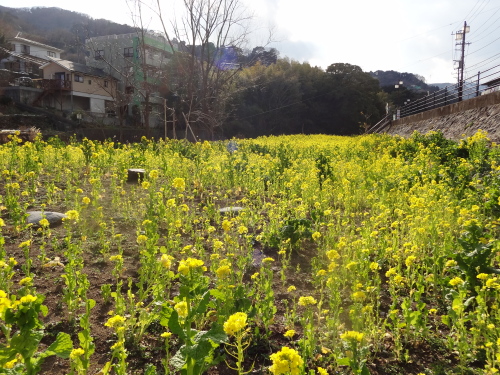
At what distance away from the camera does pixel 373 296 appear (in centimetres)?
293

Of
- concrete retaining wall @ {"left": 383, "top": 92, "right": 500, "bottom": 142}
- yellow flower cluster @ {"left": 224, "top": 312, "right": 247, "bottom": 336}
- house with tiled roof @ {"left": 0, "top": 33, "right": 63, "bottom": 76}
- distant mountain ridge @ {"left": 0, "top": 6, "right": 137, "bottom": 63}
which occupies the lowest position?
yellow flower cluster @ {"left": 224, "top": 312, "right": 247, "bottom": 336}

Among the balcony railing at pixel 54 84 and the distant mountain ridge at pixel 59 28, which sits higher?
the distant mountain ridge at pixel 59 28

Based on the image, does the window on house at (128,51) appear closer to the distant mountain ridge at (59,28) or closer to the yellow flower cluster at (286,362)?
the distant mountain ridge at (59,28)

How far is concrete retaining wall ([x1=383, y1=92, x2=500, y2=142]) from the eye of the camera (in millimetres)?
10594

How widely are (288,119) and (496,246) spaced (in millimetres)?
36714

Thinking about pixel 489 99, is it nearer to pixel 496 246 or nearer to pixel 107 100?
pixel 496 246

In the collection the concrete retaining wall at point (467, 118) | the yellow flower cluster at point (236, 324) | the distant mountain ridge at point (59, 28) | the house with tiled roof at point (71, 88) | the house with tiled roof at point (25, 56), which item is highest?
the distant mountain ridge at point (59, 28)

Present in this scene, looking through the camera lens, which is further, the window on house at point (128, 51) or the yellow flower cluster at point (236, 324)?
the window on house at point (128, 51)

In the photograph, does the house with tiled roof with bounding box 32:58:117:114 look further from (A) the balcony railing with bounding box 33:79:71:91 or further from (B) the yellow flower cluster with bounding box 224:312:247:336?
(B) the yellow flower cluster with bounding box 224:312:247:336

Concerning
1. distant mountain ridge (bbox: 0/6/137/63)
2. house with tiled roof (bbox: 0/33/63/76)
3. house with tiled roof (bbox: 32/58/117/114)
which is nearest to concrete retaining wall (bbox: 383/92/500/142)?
distant mountain ridge (bbox: 0/6/137/63)

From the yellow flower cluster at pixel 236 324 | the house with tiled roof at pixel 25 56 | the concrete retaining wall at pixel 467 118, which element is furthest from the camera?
the house with tiled roof at pixel 25 56

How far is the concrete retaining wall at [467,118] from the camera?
417 inches

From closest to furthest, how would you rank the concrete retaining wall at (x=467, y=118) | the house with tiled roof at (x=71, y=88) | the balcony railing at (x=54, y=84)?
the concrete retaining wall at (x=467, y=118) → the balcony railing at (x=54, y=84) → the house with tiled roof at (x=71, y=88)

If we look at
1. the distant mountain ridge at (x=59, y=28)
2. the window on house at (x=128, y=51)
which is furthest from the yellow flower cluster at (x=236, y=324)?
the window on house at (x=128, y=51)
